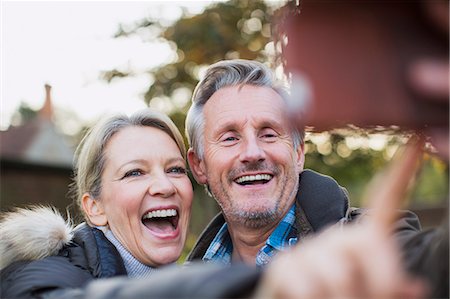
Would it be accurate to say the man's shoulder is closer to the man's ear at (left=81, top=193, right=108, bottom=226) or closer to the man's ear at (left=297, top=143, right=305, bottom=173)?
the man's ear at (left=297, top=143, right=305, bottom=173)

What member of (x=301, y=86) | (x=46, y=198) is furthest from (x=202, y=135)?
(x=46, y=198)

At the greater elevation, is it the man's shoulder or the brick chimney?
the man's shoulder

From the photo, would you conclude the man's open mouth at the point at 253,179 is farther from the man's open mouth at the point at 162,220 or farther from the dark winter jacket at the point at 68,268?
the dark winter jacket at the point at 68,268

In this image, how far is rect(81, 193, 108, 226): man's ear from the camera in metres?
3.07

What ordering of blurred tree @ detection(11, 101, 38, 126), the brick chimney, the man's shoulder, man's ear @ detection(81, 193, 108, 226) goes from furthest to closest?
blurred tree @ detection(11, 101, 38, 126) < the brick chimney < man's ear @ detection(81, 193, 108, 226) < the man's shoulder

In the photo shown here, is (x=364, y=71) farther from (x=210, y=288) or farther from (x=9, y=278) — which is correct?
(x=9, y=278)

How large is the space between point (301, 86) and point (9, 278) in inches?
51.4

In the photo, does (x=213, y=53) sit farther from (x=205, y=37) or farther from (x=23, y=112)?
(x=23, y=112)

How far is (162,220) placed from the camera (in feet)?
10.7

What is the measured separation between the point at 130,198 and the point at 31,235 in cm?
63

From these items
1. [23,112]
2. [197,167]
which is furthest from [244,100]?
[23,112]

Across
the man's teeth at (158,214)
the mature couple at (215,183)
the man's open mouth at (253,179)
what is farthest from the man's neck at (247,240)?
the man's teeth at (158,214)

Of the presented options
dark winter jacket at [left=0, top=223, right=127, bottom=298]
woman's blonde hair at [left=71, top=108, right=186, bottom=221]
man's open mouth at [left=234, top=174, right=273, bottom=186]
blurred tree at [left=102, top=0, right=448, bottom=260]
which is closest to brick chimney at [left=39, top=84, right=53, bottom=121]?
blurred tree at [left=102, top=0, right=448, bottom=260]

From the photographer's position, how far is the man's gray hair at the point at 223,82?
326 cm
